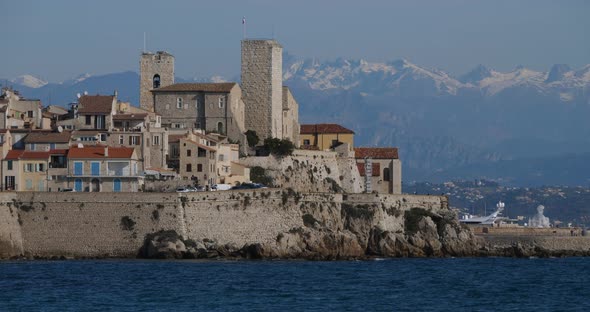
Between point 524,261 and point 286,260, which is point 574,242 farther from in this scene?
point 286,260

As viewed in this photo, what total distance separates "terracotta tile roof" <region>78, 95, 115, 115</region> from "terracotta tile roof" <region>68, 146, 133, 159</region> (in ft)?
21.3

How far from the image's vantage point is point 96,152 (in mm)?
88938

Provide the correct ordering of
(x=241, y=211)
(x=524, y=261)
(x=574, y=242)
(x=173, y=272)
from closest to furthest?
(x=173, y=272) < (x=241, y=211) < (x=524, y=261) < (x=574, y=242)

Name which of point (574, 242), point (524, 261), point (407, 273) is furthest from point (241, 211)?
point (574, 242)

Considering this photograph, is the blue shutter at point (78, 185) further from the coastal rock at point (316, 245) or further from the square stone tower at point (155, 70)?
the square stone tower at point (155, 70)

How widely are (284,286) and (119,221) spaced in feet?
48.6

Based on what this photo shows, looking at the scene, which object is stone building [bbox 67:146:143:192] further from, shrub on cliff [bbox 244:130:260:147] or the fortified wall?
shrub on cliff [bbox 244:130:260:147]

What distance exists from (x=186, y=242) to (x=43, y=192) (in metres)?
8.36

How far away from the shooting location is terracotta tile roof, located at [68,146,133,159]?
88.3 meters

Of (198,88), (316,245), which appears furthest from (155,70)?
(316,245)

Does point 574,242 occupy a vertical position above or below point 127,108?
below

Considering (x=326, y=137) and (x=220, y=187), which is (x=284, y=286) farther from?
(x=326, y=137)

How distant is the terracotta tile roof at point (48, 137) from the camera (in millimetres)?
91500

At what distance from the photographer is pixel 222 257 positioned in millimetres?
85688
